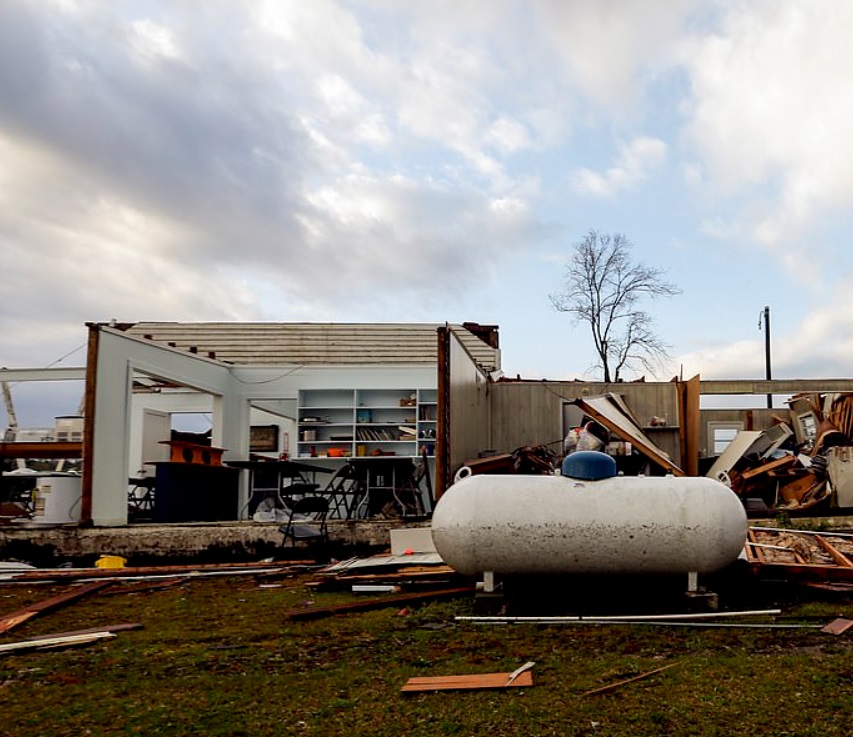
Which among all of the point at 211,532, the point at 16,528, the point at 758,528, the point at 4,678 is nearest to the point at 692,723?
the point at 4,678

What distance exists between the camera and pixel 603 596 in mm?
7195

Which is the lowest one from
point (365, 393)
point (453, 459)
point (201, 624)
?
point (201, 624)

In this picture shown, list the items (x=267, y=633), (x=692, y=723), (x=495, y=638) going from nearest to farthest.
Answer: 1. (x=692, y=723)
2. (x=495, y=638)
3. (x=267, y=633)

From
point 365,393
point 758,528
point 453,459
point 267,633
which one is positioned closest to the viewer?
point 267,633

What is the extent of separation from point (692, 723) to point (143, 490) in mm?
16770

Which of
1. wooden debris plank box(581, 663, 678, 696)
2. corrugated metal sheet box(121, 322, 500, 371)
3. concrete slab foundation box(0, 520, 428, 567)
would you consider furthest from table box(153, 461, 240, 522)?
wooden debris plank box(581, 663, 678, 696)

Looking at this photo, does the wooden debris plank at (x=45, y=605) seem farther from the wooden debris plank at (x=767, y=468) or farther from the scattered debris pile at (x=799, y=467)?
the wooden debris plank at (x=767, y=468)

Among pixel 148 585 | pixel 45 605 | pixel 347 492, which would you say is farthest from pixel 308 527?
pixel 45 605

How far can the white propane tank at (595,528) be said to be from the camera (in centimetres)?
635

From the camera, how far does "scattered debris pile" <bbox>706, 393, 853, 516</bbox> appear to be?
11398 millimetres

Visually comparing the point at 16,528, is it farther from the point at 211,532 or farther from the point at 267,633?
the point at 267,633

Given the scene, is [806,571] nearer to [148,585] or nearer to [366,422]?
[148,585]

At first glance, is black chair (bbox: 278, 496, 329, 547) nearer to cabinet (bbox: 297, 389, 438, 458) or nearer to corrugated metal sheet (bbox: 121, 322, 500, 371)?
cabinet (bbox: 297, 389, 438, 458)

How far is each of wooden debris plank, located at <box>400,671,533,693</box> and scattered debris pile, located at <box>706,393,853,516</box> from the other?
7192 mm
